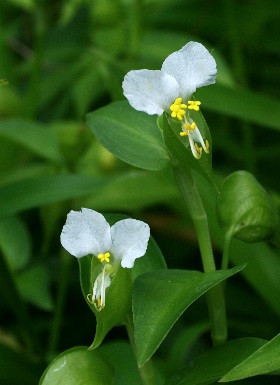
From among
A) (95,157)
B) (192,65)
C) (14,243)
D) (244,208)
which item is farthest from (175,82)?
(95,157)

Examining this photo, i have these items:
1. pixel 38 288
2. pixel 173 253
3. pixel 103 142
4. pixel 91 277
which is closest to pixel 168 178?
pixel 173 253

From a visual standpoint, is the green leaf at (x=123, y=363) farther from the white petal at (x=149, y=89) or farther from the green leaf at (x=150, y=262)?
the white petal at (x=149, y=89)

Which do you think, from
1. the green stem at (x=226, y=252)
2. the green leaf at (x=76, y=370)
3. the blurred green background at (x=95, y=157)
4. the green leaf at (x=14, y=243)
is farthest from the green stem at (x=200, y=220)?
the green leaf at (x=14, y=243)

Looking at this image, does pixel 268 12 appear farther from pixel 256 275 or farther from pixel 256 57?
pixel 256 275

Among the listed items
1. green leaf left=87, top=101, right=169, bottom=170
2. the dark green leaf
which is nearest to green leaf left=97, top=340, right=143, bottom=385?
the dark green leaf

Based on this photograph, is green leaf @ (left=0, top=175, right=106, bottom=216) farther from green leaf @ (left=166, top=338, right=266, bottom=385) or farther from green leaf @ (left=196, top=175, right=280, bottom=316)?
green leaf @ (left=166, top=338, right=266, bottom=385)
